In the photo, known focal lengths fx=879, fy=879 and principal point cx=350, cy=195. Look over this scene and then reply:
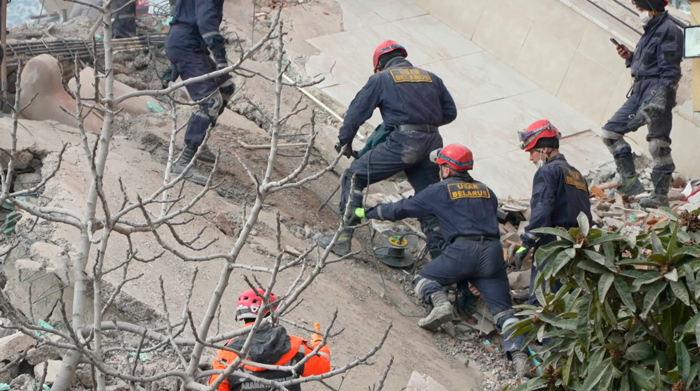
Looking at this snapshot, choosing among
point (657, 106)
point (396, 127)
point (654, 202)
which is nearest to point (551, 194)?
point (396, 127)

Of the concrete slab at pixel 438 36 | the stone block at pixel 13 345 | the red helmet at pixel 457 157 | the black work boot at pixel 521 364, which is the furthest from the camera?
the concrete slab at pixel 438 36

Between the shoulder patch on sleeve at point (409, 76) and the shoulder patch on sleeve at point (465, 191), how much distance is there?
1.11 metres

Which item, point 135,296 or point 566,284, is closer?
point 566,284

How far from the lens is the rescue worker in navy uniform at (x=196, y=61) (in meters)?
7.69

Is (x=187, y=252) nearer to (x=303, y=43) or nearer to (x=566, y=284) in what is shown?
(x=566, y=284)

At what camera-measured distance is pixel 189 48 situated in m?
7.94

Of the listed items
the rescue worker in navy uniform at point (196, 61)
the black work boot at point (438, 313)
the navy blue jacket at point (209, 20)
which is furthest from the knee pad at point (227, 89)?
the black work boot at point (438, 313)

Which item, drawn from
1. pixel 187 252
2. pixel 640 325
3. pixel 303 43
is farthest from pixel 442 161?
pixel 303 43

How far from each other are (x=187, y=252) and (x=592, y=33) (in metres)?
6.30

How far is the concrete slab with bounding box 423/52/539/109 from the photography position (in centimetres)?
1090

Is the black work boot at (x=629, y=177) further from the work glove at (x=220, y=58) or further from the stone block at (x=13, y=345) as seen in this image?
the stone block at (x=13, y=345)

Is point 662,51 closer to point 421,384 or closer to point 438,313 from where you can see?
point 438,313

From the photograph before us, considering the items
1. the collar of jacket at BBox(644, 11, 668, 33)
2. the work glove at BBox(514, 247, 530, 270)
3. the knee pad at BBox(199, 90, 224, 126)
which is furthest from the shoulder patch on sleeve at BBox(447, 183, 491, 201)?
the collar of jacket at BBox(644, 11, 668, 33)

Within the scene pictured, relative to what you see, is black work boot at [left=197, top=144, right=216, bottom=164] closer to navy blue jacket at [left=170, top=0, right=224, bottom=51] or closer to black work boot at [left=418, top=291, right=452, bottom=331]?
navy blue jacket at [left=170, top=0, right=224, bottom=51]
